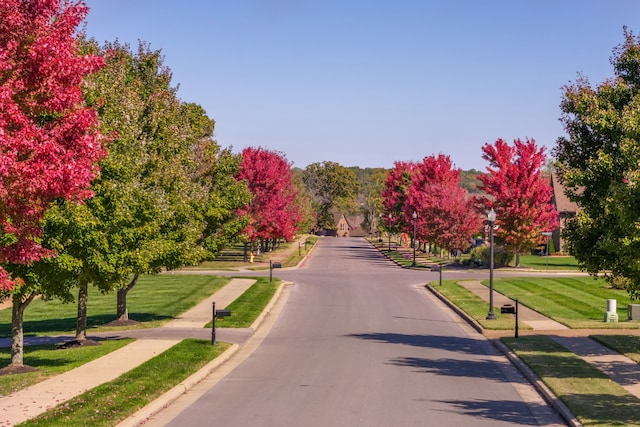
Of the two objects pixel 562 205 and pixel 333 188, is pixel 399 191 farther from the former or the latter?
pixel 333 188

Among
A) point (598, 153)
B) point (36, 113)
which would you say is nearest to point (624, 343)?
point (598, 153)

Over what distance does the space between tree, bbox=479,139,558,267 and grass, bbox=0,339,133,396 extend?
132 feet

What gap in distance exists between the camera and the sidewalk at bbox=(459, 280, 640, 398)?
20.4 metres

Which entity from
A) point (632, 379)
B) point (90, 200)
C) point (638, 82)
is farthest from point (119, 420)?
point (638, 82)

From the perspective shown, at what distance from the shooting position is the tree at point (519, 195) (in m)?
61.6

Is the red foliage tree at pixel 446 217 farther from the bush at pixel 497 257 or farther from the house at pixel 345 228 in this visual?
the house at pixel 345 228

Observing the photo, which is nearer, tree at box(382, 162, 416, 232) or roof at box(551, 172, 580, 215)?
roof at box(551, 172, 580, 215)

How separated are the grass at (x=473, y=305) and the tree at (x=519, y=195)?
1168 centimetres

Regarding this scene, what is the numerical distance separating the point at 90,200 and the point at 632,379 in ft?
48.7

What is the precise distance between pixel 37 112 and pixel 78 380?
25.9 feet

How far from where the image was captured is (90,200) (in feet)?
72.3

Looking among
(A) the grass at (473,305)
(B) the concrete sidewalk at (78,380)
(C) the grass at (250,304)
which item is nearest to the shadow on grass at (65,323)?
(C) the grass at (250,304)

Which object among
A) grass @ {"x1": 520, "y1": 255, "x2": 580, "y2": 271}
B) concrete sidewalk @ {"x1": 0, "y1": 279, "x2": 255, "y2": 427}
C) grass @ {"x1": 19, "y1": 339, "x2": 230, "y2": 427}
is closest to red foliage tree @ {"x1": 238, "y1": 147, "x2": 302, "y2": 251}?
grass @ {"x1": 520, "y1": 255, "x2": 580, "y2": 271}

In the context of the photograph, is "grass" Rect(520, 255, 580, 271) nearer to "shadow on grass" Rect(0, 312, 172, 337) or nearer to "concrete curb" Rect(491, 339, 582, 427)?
"shadow on grass" Rect(0, 312, 172, 337)
